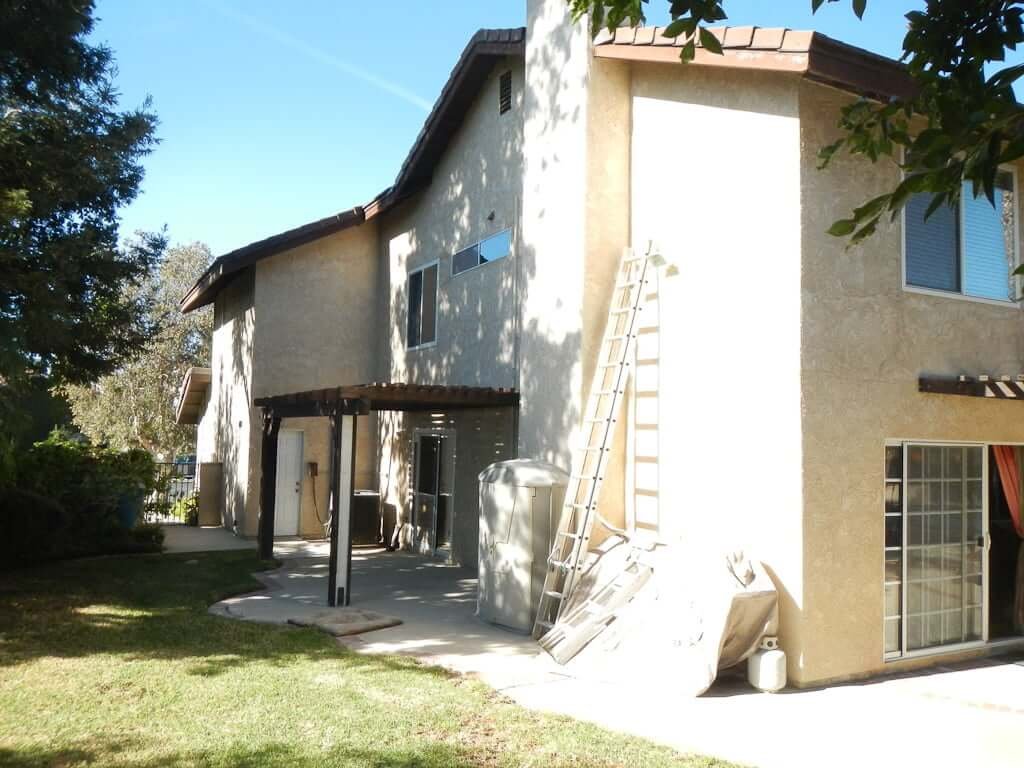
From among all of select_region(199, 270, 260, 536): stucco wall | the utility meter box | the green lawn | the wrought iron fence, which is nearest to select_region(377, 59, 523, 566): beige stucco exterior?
select_region(199, 270, 260, 536): stucco wall

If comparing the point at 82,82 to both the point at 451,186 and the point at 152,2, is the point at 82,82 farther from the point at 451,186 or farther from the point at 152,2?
the point at 451,186

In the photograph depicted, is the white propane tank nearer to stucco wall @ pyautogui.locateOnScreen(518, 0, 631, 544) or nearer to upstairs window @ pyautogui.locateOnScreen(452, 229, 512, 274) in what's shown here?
stucco wall @ pyautogui.locateOnScreen(518, 0, 631, 544)

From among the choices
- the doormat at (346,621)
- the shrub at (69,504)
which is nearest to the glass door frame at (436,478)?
the doormat at (346,621)

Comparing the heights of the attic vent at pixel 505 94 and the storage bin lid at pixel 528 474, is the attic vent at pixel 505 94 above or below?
above

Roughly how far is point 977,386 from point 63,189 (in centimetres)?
1147

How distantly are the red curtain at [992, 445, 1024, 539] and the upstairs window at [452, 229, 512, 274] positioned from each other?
7.42m

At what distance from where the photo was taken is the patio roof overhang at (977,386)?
8.26m

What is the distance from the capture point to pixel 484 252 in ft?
46.8

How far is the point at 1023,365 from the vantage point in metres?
9.43

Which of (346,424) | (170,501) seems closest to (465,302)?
(346,424)

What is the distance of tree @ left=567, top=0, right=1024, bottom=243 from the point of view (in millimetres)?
3334

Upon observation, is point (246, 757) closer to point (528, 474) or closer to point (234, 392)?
point (528, 474)

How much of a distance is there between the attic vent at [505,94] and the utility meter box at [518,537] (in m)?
6.68

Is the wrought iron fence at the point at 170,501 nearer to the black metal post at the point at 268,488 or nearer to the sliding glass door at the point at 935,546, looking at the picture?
the black metal post at the point at 268,488
